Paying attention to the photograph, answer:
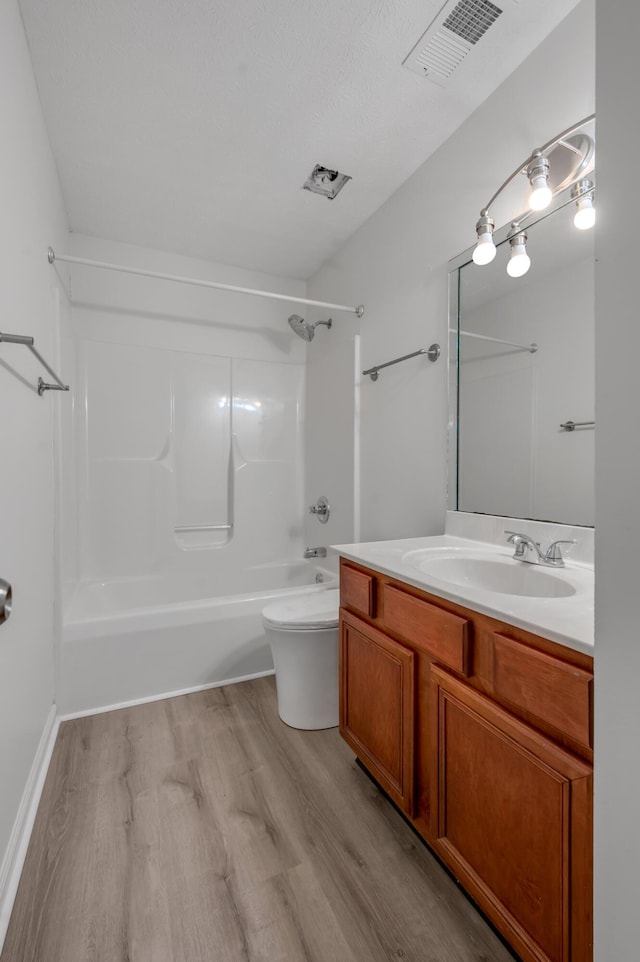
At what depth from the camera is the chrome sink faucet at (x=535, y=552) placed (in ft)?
4.18

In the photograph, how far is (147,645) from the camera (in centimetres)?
214

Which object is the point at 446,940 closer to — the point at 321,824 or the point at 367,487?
the point at 321,824

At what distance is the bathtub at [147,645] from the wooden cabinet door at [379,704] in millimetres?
807

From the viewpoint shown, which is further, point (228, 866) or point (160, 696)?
point (160, 696)

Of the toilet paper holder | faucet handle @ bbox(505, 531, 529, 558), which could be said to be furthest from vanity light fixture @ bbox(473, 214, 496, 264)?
the toilet paper holder

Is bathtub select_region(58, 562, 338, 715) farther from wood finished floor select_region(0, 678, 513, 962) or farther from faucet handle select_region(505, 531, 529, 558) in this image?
faucet handle select_region(505, 531, 529, 558)

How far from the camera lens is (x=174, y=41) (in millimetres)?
1373

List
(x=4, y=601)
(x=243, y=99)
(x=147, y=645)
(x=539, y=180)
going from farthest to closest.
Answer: (x=147, y=645) → (x=243, y=99) → (x=539, y=180) → (x=4, y=601)

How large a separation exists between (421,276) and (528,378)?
30.8 inches

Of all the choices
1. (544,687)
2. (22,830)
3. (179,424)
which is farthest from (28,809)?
(179,424)

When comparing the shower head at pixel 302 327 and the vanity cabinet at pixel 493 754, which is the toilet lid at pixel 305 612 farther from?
the shower head at pixel 302 327

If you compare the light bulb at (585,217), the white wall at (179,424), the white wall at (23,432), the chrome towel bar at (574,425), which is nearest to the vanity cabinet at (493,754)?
the chrome towel bar at (574,425)

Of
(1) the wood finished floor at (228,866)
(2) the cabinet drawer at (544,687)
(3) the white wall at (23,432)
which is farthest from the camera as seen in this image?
(3) the white wall at (23,432)

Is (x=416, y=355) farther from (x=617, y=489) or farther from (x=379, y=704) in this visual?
(x=617, y=489)
